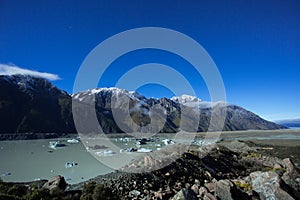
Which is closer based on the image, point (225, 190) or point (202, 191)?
point (225, 190)

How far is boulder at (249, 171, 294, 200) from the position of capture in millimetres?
10952

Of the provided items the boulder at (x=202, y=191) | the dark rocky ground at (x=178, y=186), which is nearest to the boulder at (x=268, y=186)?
the dark rocky ground at (x=178, y=186)

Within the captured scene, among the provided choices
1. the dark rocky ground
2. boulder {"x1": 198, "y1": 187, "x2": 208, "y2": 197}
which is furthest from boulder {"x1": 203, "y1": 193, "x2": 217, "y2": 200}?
boulder {"x1": 198, "y1": 187, "x2": 208, "y2": 197}

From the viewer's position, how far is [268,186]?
1148 cm

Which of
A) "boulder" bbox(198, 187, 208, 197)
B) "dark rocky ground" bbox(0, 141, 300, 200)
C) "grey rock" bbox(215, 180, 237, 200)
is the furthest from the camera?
"boulder" bbox(198, 187, 208, 197)

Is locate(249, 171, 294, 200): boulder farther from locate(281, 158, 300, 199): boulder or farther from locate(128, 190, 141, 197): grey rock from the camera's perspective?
locate(128, 190, 141, 197): grey rock

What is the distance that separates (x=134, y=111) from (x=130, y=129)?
32.8m

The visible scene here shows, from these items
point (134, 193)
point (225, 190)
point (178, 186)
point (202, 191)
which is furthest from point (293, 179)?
point (134, 193)

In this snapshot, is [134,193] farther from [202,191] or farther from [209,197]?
[209,197]

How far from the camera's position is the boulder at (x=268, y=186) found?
1095 centimetres

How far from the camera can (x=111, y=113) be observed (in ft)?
589

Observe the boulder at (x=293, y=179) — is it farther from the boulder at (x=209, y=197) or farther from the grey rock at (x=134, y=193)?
the grey rock at (x=134, y=193)

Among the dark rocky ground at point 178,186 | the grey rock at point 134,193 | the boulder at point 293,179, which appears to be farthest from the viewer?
the grey rock at point 134,193

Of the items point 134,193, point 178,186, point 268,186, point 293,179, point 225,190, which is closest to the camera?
point 225,190
